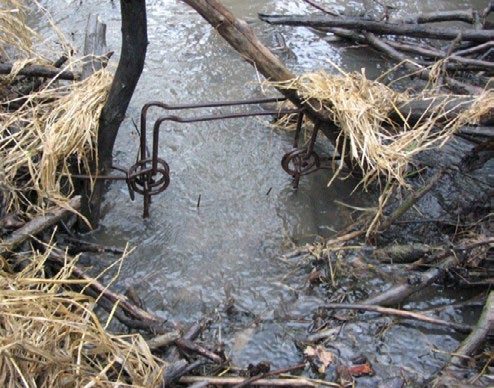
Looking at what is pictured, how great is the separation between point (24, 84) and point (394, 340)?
3.09m

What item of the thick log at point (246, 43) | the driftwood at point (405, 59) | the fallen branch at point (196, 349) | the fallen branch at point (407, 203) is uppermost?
the thick log at point (246, 43)

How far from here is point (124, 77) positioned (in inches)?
126

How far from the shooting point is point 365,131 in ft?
11.7

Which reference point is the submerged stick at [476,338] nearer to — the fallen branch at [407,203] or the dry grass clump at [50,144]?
the fallen branch at [407,203]

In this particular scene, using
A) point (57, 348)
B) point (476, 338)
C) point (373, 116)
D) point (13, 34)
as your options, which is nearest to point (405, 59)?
point (373, 116)

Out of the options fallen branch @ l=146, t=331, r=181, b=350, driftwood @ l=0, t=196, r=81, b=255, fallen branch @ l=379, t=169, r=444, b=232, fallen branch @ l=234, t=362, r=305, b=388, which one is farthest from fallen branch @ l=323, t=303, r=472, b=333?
driftwood @ l=0, t=196, r=81, b=255

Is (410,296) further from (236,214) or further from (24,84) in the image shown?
(24,84)

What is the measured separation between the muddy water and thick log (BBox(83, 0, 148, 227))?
52cm

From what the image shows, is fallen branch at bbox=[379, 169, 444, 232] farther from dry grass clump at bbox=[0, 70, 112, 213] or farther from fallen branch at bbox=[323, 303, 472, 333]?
dry grass clump at bbox=[0, 70, 112, 213]

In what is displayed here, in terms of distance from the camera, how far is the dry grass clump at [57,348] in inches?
93.9

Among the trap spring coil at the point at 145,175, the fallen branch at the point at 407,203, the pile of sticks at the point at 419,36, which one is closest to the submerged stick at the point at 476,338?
the fallen branch at the point at 407,203

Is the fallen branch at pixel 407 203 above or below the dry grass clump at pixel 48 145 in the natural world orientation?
below

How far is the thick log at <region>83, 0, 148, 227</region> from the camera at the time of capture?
2.99 m

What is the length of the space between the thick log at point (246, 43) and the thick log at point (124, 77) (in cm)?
41
